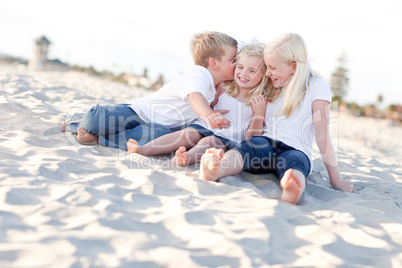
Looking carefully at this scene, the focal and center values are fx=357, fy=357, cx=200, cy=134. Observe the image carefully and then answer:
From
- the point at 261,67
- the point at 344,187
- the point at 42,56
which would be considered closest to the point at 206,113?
the point at 261,67

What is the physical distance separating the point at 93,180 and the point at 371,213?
1.66 meters

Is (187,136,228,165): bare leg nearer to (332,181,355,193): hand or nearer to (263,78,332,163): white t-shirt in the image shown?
(263,78,332,163): white t-shirt

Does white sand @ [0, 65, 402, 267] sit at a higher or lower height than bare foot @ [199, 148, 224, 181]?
lower

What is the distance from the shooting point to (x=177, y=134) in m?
2.89

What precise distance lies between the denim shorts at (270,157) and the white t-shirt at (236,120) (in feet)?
0.83

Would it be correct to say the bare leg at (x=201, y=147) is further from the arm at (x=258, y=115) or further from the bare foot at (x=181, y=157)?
the arm at (x=258, y=115)

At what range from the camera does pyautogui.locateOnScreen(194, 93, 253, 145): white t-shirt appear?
2.92m

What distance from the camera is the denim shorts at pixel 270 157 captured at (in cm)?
247

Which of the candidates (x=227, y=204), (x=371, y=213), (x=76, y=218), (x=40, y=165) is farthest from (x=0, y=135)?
(x=371, y=213)

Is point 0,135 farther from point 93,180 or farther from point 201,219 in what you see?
point 201,219

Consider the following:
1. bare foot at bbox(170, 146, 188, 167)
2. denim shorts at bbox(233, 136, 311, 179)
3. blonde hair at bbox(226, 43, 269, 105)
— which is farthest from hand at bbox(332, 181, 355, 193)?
bare foot at bbox(170, 146, 188, 167)

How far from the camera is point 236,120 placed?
2994 mm

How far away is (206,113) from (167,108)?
24.1 inches

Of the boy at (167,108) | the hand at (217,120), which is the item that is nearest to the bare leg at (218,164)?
the hand at (217,120)
